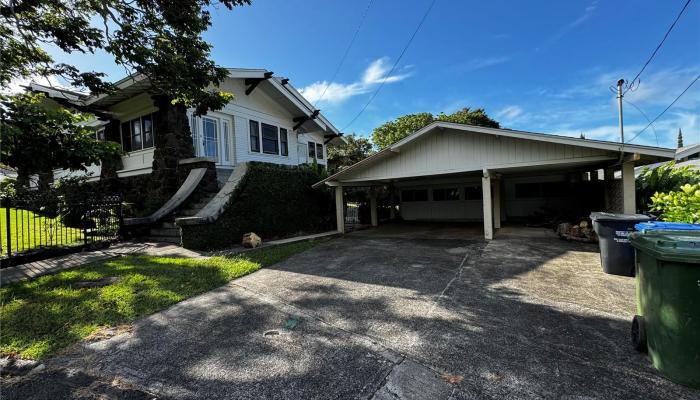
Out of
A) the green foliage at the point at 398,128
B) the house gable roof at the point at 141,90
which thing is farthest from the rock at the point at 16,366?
the green foliage at the point at 398,128

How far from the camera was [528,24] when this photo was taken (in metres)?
12.3

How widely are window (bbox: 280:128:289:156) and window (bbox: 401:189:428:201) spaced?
695 centimetres

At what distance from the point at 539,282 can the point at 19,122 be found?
8717mm

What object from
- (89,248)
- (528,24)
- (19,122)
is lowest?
(89,248)

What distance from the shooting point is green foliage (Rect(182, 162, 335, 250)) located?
8.28 meters

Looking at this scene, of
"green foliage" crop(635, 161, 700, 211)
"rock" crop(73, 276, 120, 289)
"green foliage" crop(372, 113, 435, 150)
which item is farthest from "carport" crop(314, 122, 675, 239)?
"green foliage" crop(372, 113, 435, 150)

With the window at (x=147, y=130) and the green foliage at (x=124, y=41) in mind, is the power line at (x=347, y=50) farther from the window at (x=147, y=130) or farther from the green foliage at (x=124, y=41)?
the window at (x=147, y=130)

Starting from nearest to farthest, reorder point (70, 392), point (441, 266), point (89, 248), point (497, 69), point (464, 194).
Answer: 1. point (70, 392)
2. point (441, 266)
3. point (89, 248)
4. point (464, 194)
5. point (497, 69)

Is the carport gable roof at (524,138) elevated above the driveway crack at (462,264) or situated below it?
above

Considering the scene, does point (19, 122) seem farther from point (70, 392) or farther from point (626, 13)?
point (626, 13)

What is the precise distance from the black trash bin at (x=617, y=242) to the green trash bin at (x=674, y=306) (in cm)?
332

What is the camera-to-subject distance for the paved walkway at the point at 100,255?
574 centimetres

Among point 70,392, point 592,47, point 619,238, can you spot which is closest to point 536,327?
point 619,238

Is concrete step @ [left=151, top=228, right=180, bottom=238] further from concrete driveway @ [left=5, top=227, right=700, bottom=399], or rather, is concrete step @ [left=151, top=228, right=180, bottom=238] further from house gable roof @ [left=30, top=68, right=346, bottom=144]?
concrete driveway @ [left=5, top=227, right=700, bottom=399]
